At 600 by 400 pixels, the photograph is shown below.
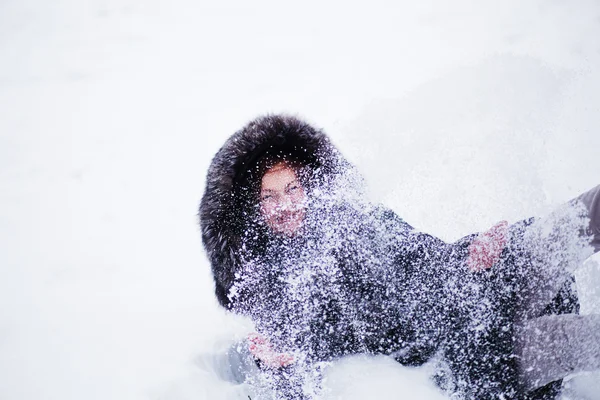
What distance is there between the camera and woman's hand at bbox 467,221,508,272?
1.40 m

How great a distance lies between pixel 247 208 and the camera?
149 cm

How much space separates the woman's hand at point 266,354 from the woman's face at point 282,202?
1.57 ft

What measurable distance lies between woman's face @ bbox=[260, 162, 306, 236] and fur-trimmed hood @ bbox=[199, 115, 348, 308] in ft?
0.24

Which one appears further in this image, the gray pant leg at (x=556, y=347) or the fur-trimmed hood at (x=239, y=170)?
the fur-trimmed hood at (x=239, y=170)

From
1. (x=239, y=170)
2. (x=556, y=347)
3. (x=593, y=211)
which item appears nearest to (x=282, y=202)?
(x=239, y=170)

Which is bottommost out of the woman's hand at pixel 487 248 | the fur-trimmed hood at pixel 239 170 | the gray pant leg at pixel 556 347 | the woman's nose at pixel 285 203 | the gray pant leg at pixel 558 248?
the gray pant leg at pixel 556 347

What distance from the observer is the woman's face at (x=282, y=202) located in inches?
56.6

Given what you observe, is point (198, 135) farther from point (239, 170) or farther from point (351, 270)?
point (351, 270)

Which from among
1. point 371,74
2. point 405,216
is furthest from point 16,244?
point 371,74

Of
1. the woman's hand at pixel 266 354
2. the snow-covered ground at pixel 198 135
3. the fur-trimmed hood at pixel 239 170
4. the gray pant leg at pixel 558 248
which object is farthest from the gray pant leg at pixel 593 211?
the woman's hand at pixel 266 354

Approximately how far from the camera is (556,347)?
44.2 inches

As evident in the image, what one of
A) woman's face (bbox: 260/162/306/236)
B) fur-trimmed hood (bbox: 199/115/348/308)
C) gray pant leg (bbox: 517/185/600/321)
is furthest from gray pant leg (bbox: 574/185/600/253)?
woman's face (bbox: 260/162/306/236)

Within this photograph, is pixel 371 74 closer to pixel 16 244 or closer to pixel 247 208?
pixel 247 208

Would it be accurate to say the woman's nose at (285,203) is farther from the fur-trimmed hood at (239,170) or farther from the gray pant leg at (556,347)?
the gray pant leg at (556,347)
